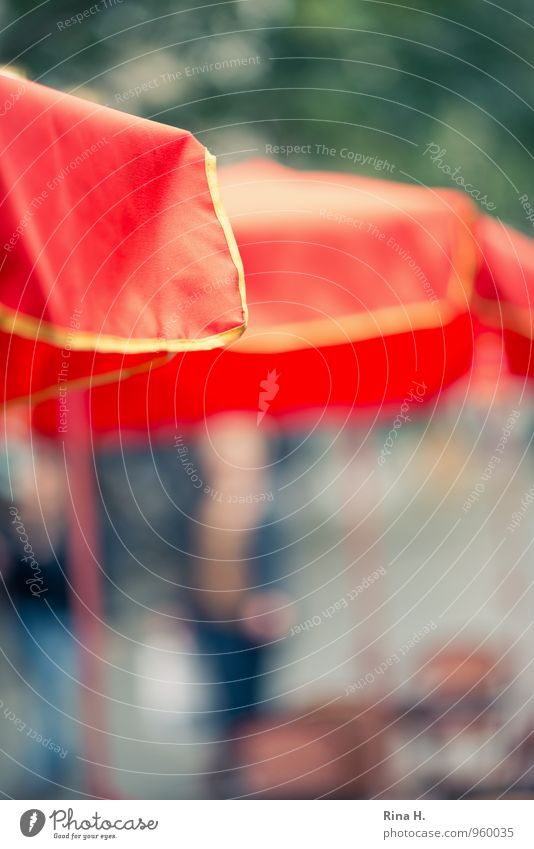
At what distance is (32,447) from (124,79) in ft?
5.19

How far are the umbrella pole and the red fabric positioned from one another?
83cm

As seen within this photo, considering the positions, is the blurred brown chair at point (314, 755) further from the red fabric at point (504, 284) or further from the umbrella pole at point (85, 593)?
the red fabric at point (504, 284)

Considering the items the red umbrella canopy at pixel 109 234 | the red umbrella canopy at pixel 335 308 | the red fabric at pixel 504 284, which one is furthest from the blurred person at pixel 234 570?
the red umbrella canopy at pixel 109 234

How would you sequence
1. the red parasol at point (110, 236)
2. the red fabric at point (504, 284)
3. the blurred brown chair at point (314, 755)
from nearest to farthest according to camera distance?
the red parasol at point (110, 236)
the blurred brown chair at point (314, 755)
the red fabric at point (504, 284)

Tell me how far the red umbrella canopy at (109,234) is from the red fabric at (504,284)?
981 mm

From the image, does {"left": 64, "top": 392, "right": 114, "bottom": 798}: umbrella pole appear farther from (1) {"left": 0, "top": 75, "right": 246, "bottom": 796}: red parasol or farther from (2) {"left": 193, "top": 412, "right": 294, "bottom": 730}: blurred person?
(1) {"left": 0, "top": 75, "right": 246, "bottom": 796}: red parasol

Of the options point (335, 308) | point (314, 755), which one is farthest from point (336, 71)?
point (314, 755)

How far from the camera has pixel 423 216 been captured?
2.19 m

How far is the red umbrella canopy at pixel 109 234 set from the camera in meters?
1.29

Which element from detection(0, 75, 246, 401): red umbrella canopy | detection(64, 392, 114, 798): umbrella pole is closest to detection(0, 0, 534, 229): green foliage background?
detection(64, 392, 114, 798): umbrella pole

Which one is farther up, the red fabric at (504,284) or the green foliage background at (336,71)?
the green foliage background at (336,71)

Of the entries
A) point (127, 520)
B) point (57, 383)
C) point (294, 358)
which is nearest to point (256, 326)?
point (294, 358)

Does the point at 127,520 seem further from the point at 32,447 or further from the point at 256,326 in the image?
the point at 256,326

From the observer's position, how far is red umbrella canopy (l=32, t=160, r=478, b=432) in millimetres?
2084
